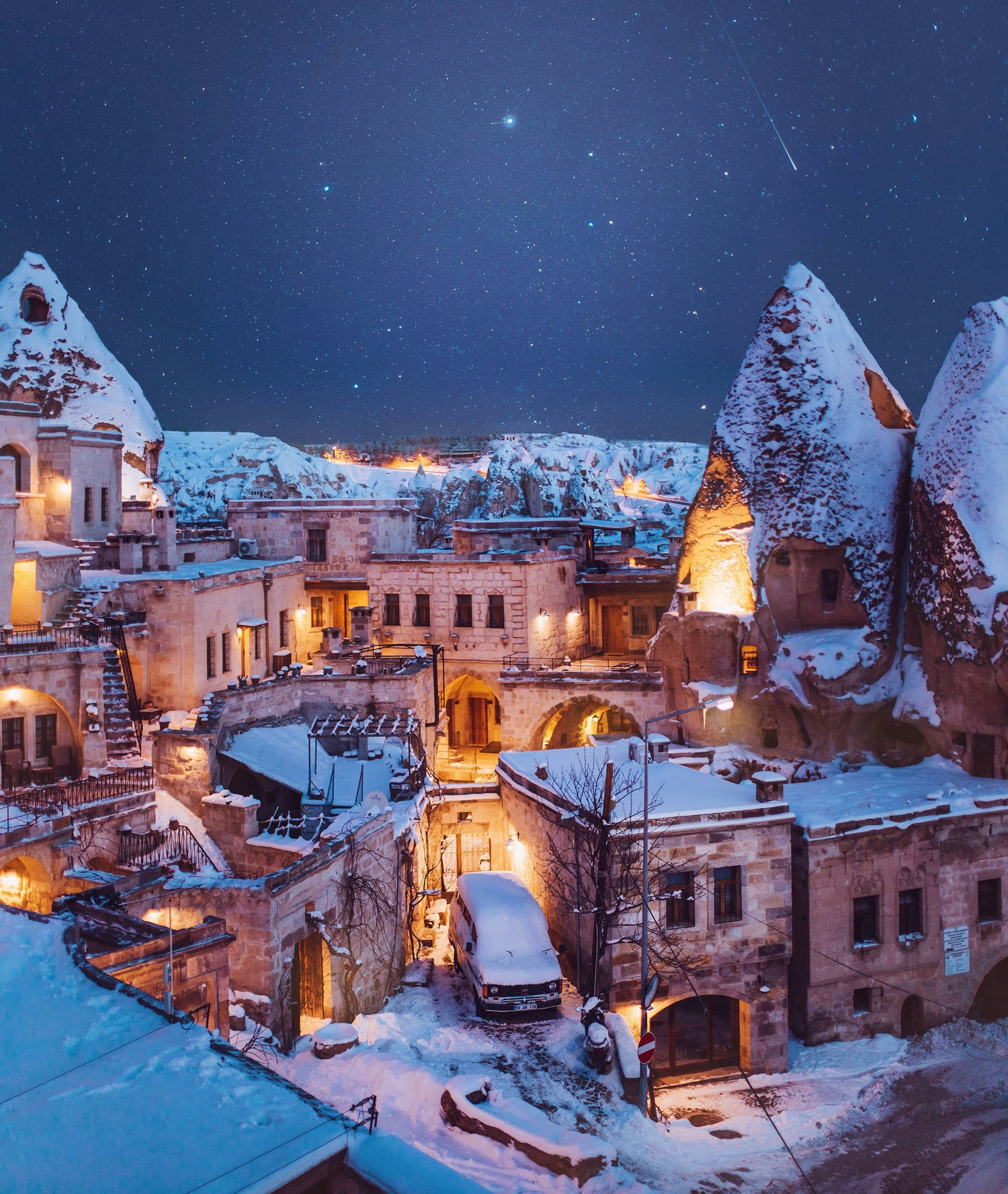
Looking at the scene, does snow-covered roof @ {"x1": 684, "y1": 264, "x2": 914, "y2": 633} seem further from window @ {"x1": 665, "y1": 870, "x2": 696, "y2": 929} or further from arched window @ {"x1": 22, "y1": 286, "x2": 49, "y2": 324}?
arched window @ {"x1": 22, "y1": 286, "x2": 49, "y2": 324}

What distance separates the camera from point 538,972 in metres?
19.4

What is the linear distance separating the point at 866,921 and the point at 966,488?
13914 mm

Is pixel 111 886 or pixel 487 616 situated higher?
pixel 487 616

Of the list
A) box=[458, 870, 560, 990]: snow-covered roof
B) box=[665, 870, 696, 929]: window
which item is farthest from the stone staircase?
box=[665, 870, 696, 929]: window

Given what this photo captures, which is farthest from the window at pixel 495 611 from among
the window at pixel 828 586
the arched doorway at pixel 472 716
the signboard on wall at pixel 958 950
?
the signboard on wall at pixel 958 950

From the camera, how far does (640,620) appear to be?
4612 cm

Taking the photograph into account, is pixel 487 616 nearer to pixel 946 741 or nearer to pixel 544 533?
pixel 544 533

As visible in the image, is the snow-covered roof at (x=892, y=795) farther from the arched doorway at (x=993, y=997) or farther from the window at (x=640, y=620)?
the window at (x=640, y=620)

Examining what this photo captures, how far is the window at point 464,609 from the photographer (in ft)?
137

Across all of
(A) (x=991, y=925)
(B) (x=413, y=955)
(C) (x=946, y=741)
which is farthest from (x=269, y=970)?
(C) (x=946, y=741)

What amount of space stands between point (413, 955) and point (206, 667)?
43.2 ft

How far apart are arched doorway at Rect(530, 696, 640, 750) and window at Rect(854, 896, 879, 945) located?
14477mm

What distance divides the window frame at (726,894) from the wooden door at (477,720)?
2115 cm

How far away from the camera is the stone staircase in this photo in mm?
26562
